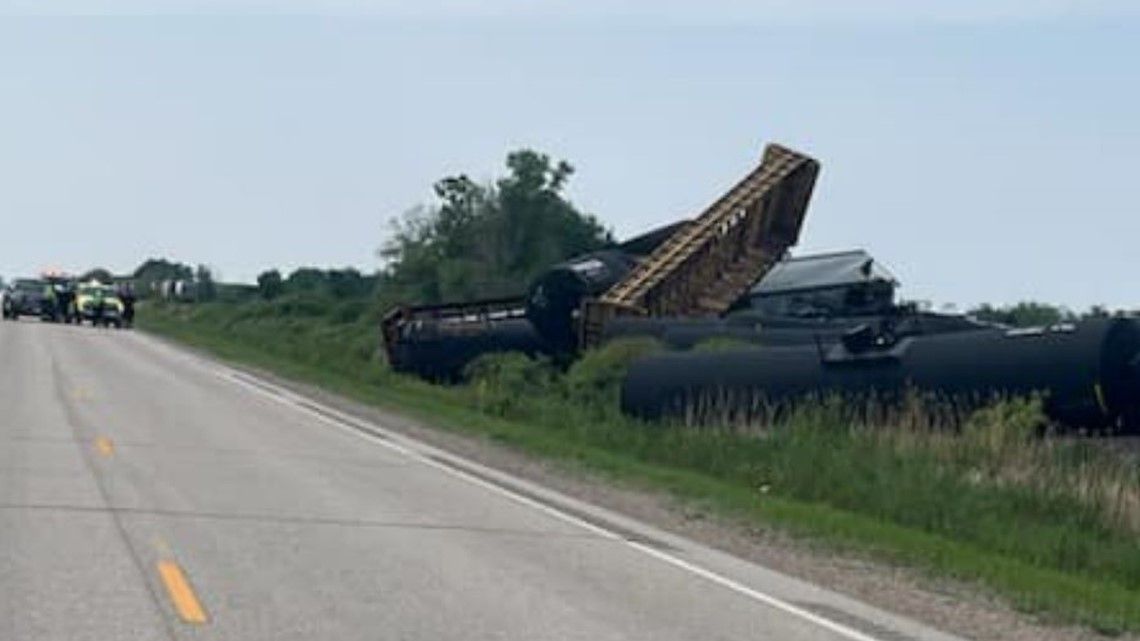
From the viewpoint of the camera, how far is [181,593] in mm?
13094

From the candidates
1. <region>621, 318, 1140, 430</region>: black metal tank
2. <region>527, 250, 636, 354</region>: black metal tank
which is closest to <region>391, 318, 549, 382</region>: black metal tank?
<region>527, 250, 636, 354</region>: black metal tank

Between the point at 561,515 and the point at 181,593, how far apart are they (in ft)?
27.0

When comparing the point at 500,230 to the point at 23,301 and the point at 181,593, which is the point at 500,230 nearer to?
the point at 23,301

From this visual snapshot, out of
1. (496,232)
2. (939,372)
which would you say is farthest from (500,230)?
(939,372)

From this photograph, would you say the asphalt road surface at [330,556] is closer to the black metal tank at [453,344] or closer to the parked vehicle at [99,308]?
the black metal tank at [453,344]

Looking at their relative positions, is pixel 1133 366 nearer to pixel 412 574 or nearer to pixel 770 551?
pixel 770 551

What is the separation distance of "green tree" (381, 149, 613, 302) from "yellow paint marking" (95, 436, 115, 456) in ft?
246

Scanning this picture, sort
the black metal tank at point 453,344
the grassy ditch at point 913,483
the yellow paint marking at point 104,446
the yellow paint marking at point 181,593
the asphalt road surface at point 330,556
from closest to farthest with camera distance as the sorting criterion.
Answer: the yellow paint marking at point 181,593 → the asphalt road surface at point 330,556 → the grassy ditch at point 913,483 → the yellow paint marking at point 104,446 → the black metal tank at point 453,344

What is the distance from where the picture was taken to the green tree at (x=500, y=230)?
105638 mm

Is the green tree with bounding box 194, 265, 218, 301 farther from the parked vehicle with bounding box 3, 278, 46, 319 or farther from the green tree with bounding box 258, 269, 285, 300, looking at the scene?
the parked vehicle with bounding box 3, 278, 46, 319

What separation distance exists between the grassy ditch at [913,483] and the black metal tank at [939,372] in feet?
2.40

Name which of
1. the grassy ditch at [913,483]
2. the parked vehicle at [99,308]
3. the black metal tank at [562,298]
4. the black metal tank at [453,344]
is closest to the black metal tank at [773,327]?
the grassy ditch at [913,483]

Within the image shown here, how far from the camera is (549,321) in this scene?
160ft

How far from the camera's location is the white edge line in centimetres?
1416
